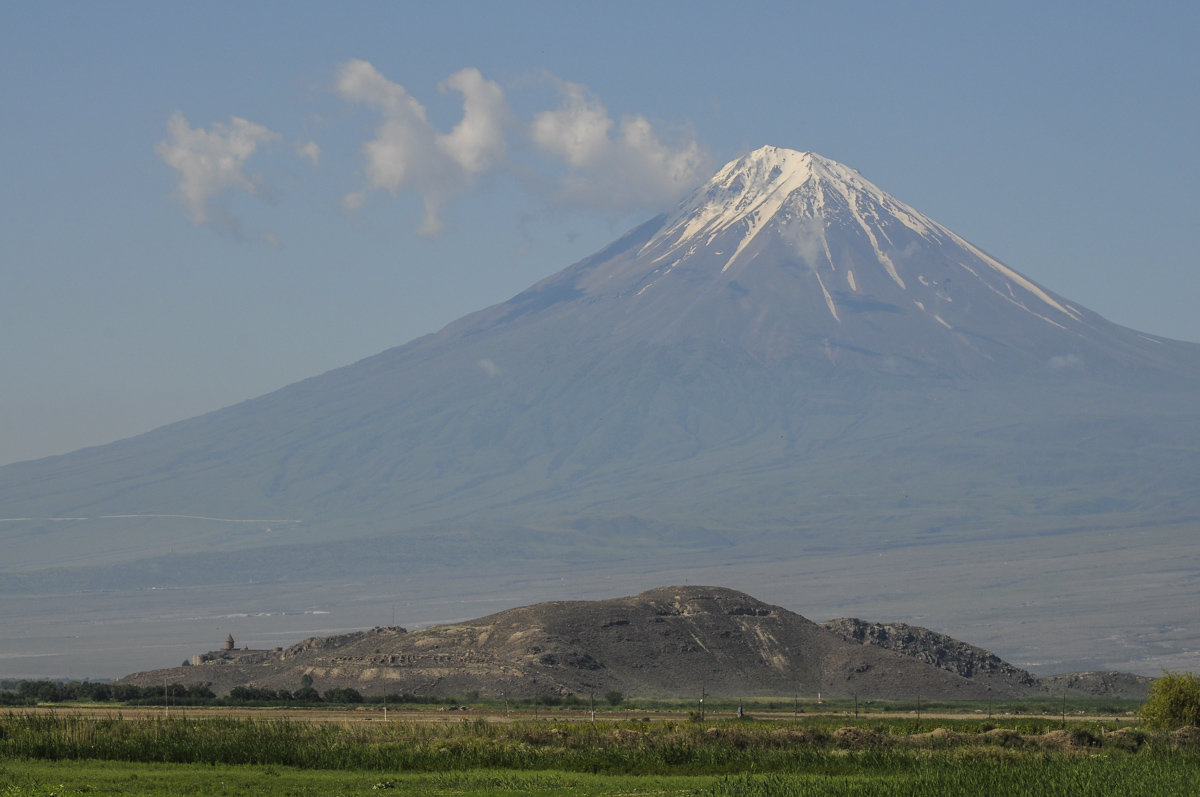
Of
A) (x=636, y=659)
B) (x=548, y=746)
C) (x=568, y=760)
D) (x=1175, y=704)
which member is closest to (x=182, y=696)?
(x=636, y=659)

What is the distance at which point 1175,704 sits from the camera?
5944 cm

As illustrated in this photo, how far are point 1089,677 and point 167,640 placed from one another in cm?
11314

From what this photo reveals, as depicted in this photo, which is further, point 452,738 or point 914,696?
point 914,696

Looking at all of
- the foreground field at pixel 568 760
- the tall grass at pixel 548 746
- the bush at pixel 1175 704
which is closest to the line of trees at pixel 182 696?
the foreground field at pixel 568 760

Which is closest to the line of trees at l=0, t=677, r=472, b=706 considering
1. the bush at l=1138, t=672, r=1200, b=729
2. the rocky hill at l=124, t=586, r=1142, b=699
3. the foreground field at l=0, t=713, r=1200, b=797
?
the rocky hill at l=124, t=586, r=1142, b=699

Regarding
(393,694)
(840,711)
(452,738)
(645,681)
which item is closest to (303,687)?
(393,694)

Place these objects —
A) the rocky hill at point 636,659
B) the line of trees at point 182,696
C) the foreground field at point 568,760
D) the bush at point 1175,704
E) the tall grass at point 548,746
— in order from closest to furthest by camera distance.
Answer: the foreground field at point 568,760
the tall grass at point 548,746
the bush at point 1175,704
the line of trees at point 182,696
the rocky hill at point 636,659

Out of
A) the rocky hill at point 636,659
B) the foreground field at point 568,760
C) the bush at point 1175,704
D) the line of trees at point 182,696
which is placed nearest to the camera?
the foreground field at point 568,760

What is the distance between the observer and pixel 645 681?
92562 mm

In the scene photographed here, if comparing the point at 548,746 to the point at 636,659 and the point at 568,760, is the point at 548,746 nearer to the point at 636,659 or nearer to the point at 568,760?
the point at 568,760

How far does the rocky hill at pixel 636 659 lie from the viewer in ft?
294

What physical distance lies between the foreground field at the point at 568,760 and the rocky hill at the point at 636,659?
3440 centimetres

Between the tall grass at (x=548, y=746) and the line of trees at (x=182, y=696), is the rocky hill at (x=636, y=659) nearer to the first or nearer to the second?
the line of trees at (x=182, y=696)

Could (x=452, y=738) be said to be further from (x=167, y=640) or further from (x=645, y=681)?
(x=167, y=640)
